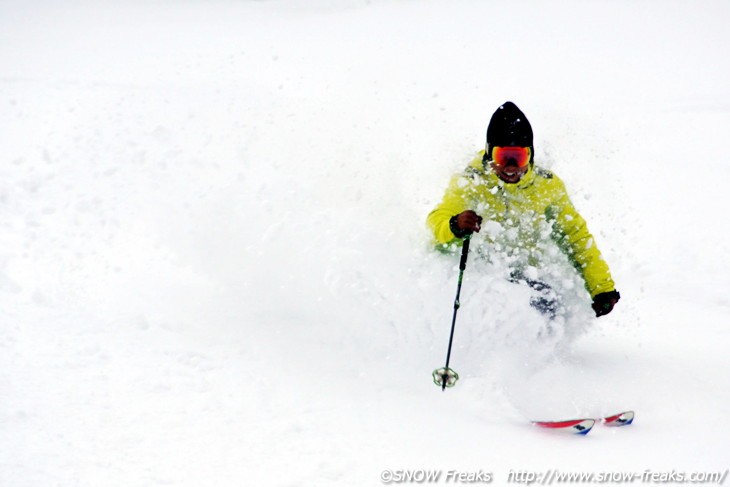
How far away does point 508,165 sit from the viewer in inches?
163

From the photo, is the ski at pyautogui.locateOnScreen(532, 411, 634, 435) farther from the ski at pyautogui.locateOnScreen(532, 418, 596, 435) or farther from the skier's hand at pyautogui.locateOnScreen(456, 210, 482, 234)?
the skier's hand at pyautogui.locateOnScreen(456, 210, 482, 234)

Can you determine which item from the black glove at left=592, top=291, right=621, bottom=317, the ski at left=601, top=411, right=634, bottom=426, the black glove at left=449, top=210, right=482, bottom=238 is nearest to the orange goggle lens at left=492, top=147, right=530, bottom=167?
the black glove at left=449, top=210, right=482, bottom=238

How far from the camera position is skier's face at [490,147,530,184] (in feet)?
13.5

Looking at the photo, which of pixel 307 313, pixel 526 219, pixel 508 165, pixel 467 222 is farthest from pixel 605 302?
pixel 307 313

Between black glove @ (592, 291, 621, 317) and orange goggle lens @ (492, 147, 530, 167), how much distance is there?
1.04 m

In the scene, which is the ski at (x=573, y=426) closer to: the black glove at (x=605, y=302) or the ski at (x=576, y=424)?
the ski at (x=576, y=424)

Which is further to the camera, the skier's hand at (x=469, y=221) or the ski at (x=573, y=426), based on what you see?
the skier's hand at (x=469, y=221)

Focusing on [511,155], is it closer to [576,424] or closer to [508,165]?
[508,165]

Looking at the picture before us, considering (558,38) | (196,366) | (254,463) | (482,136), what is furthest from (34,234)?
(558,38)

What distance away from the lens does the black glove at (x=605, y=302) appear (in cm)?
427

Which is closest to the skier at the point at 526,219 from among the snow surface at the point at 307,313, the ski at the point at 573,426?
the snow surface at the point at 307,313

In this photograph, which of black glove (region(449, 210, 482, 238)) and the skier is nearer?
black glove (region(449, 210, 482, 238))

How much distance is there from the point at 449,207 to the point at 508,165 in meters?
0.46

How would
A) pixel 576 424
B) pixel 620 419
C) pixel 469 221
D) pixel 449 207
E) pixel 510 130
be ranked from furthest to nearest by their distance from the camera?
pixel 449 207 < pixel 510 130 < pixel 469 221 < pixel 620 419 < pixel 576 424
